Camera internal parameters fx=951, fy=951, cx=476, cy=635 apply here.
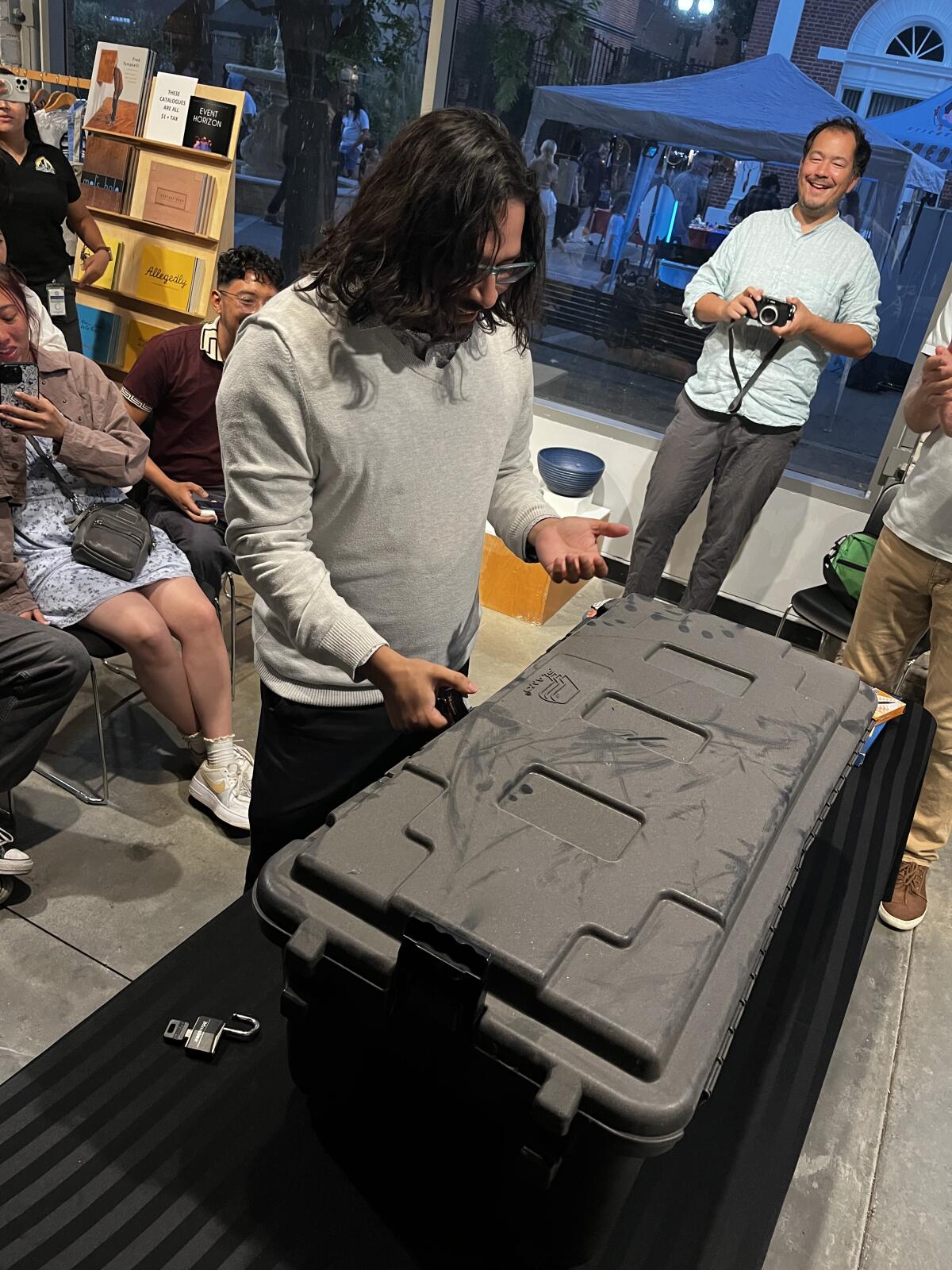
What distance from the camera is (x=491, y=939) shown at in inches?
34.6

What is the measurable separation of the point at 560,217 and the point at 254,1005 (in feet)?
12.7

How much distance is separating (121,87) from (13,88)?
0.64 meters

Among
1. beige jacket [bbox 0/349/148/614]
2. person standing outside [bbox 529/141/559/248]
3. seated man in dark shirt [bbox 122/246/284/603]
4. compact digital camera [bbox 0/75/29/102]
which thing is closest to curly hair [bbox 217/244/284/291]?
seated man in dark shirt [bbox 122/246/284/603]

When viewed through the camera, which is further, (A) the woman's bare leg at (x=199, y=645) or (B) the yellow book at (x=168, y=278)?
(B) the yellow book at (x=168, y=278)

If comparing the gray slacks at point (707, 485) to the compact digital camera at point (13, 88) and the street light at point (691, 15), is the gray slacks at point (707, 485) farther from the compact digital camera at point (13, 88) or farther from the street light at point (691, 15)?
the compact digital camera at point (13, 88)

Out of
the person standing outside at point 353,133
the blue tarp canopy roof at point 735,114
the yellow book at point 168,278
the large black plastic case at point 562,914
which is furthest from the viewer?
the person standing outside at point 353,133

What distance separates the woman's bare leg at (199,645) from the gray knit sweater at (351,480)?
1.07m

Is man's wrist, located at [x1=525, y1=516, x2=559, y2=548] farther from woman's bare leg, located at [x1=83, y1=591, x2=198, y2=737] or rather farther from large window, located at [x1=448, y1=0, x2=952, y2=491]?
large window, located at [x1=448, y1=0, x2=952, y2=491]

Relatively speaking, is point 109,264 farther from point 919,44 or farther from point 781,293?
point 919,44

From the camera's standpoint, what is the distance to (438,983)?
85cm

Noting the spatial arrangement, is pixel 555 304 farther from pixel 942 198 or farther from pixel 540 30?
pixel 942 198

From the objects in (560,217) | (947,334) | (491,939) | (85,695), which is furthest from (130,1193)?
(560,217)

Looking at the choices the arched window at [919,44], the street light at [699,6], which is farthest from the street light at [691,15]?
the arched window at [919,44]

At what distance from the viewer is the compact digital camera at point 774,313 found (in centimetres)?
307
